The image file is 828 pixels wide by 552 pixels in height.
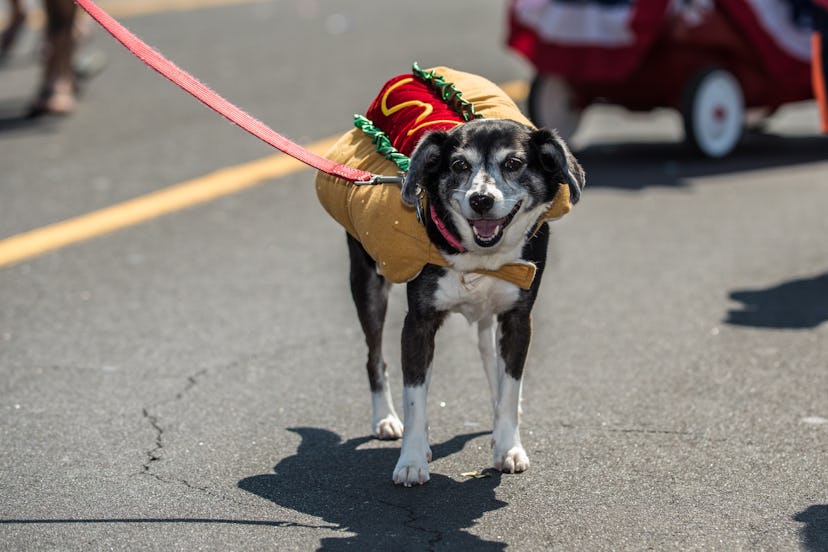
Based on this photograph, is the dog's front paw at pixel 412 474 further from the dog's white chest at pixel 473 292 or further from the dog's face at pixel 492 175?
the dog's face at pixel 492 175

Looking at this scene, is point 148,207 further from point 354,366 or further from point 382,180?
point 382,180

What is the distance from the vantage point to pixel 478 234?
486 centimetres

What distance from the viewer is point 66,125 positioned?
1186 cm

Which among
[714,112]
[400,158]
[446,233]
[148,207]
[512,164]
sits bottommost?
[148,207]

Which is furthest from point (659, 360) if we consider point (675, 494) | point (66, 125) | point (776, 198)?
point (66, 125)

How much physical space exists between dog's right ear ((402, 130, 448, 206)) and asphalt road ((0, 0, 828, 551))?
41.9 inches

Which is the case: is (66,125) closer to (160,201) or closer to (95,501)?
(160,201)

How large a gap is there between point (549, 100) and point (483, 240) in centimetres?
638

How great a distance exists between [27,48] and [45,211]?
603cm

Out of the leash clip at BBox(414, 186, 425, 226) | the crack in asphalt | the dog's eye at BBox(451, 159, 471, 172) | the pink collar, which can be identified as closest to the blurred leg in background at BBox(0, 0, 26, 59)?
the crack in asphalt

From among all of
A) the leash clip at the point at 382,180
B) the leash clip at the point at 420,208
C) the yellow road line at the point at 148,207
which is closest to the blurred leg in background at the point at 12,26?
the yellow road line at the point at 148,207

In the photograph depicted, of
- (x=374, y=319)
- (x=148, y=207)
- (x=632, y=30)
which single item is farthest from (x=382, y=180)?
(x=632, y=30)

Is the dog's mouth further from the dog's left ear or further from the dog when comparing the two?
the dog's left ear

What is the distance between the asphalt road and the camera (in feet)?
16.0
